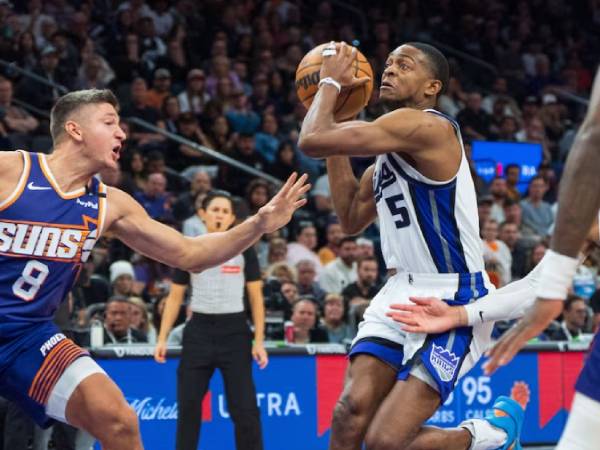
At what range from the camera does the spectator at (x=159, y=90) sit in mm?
12570

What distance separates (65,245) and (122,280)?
453 cm

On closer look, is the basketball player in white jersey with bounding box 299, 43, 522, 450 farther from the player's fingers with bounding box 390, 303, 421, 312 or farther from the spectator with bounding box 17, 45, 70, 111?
the spectator with bounding box 17, 45, 70, 111

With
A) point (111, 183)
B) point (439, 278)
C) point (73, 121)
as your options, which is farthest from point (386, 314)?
point (111, 183)

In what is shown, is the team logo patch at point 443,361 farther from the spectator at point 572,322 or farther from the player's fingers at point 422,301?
the spectator at point 572,322

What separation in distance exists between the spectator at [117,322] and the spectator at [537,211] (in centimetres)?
615

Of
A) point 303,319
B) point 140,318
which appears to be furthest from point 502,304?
point 140,318

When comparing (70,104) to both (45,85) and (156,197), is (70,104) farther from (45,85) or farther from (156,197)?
(45,85)

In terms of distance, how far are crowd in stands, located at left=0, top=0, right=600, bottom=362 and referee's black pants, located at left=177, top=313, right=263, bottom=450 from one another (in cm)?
96

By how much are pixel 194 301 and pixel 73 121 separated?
2875mm

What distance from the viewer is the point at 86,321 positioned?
8.52 metres

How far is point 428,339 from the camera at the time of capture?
457 cm

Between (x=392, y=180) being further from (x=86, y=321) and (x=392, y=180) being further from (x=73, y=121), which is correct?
(x=86, y=321)

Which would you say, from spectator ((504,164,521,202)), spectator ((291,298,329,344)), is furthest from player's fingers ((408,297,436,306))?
spectator ((504,164,521,202))

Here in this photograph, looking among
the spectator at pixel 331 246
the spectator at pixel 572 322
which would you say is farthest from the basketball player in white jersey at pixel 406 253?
the spectator at pixel 331 246
